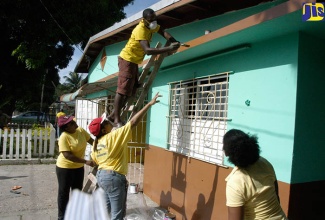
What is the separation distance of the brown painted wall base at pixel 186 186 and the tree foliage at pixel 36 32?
30.4 feet

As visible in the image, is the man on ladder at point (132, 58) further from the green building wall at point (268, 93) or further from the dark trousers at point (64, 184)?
the dark trousers at point (64, 184)

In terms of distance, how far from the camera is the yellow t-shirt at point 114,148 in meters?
3.18

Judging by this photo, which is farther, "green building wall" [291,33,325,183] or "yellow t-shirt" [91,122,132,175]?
"yellow t-shirt" [91,122,132,175]

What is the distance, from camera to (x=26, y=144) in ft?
31.4

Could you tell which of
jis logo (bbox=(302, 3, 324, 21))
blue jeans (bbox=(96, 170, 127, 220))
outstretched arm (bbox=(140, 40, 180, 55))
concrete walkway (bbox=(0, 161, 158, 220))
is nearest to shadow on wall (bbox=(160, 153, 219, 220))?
concrete walkway (bbox=(0, 161, 158, 220))

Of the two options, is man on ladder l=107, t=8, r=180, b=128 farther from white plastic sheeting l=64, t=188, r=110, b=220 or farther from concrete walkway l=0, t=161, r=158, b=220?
concrete walkway l=0, t=161, r=158, b=220

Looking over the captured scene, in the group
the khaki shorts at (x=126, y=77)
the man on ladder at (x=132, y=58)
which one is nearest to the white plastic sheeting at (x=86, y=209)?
the man on ladder at (x=132, y=58)

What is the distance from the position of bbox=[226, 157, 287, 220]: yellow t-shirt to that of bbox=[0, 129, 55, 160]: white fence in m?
8.78

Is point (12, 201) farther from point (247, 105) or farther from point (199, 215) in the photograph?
point (247, 105)

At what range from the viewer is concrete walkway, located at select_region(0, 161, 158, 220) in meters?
4.83

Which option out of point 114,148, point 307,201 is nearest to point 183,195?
point 114,148

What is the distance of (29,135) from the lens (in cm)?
934

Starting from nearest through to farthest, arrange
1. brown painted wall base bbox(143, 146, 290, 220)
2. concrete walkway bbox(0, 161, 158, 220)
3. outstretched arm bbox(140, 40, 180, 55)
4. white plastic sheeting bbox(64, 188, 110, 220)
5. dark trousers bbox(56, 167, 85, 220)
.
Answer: white plastic sheeting bbox(64, 188, 110, 220) < outstretched arm bbox(140, 40, 180, 55) < brown painted wall base bbox(143, 146, 290, 220) < dark trousers bbox(56, 167, 85, 220) < concrete walkway bbox(0, 161, 158, 220)

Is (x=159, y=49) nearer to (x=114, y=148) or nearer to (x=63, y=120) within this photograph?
(x=114, y=148)
